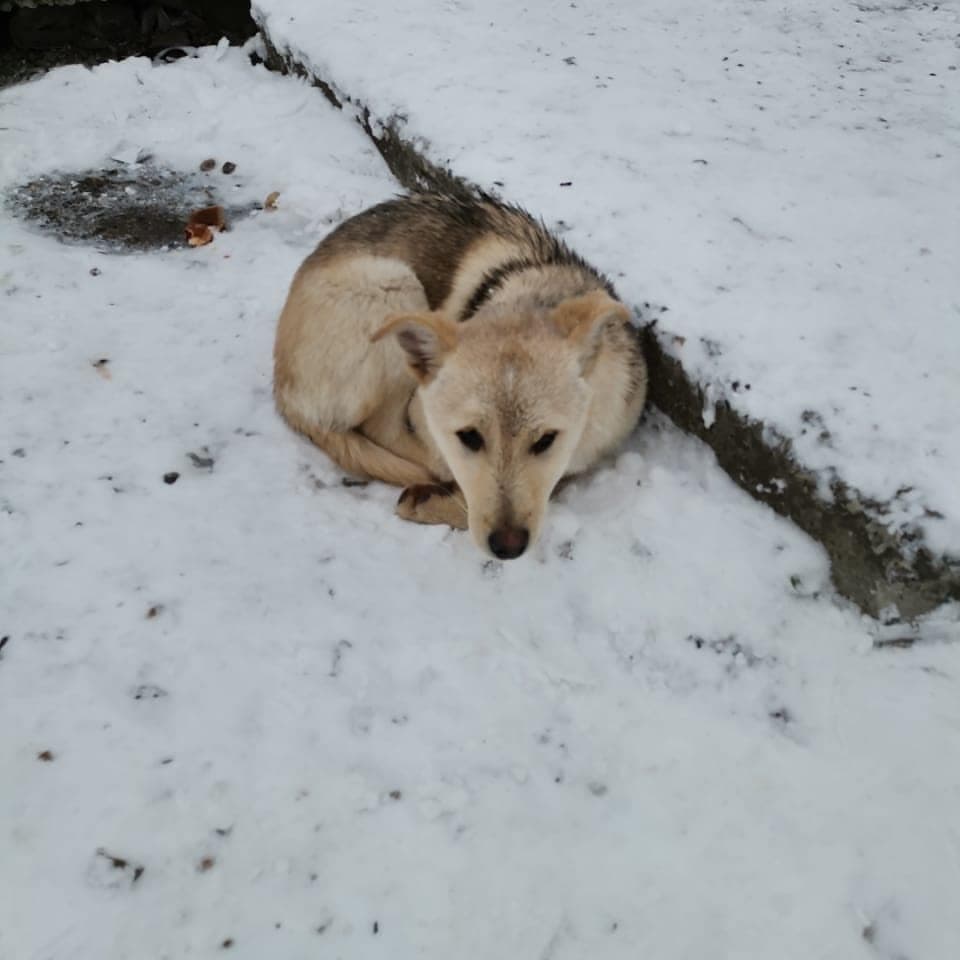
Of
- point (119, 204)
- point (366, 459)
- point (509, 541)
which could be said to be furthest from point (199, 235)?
point (509, 541)

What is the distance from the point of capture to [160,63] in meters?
7.08

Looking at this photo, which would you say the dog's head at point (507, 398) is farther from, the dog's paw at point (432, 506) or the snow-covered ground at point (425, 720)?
the snow-covered ground at point (425, 720)

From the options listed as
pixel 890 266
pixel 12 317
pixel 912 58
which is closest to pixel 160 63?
pixel 12 317

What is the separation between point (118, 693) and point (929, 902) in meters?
2.36

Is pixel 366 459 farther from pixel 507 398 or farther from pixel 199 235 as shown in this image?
pixel 199 235

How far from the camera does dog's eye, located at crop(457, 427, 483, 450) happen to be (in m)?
2.69

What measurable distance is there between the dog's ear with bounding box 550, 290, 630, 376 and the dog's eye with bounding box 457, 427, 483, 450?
1.56ft

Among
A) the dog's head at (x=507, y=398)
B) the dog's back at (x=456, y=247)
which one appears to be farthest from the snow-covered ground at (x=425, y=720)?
the dog's back at (x=456, y=247)

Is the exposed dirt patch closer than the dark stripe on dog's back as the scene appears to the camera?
No

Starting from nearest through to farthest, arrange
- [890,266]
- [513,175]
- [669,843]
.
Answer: [669,843], [890,266], [513,175]

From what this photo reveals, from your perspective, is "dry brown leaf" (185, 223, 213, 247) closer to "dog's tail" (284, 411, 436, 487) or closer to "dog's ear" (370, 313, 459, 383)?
A: "dog's tail" (284, 411, 436, 487)

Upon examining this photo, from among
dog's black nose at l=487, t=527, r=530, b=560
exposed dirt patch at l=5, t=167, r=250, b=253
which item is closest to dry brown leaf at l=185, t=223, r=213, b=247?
exposed dirt patch at l=5, t=167, r=250, b=253

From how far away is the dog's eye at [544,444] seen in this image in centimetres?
266

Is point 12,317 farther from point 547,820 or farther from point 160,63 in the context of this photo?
point 160,63
